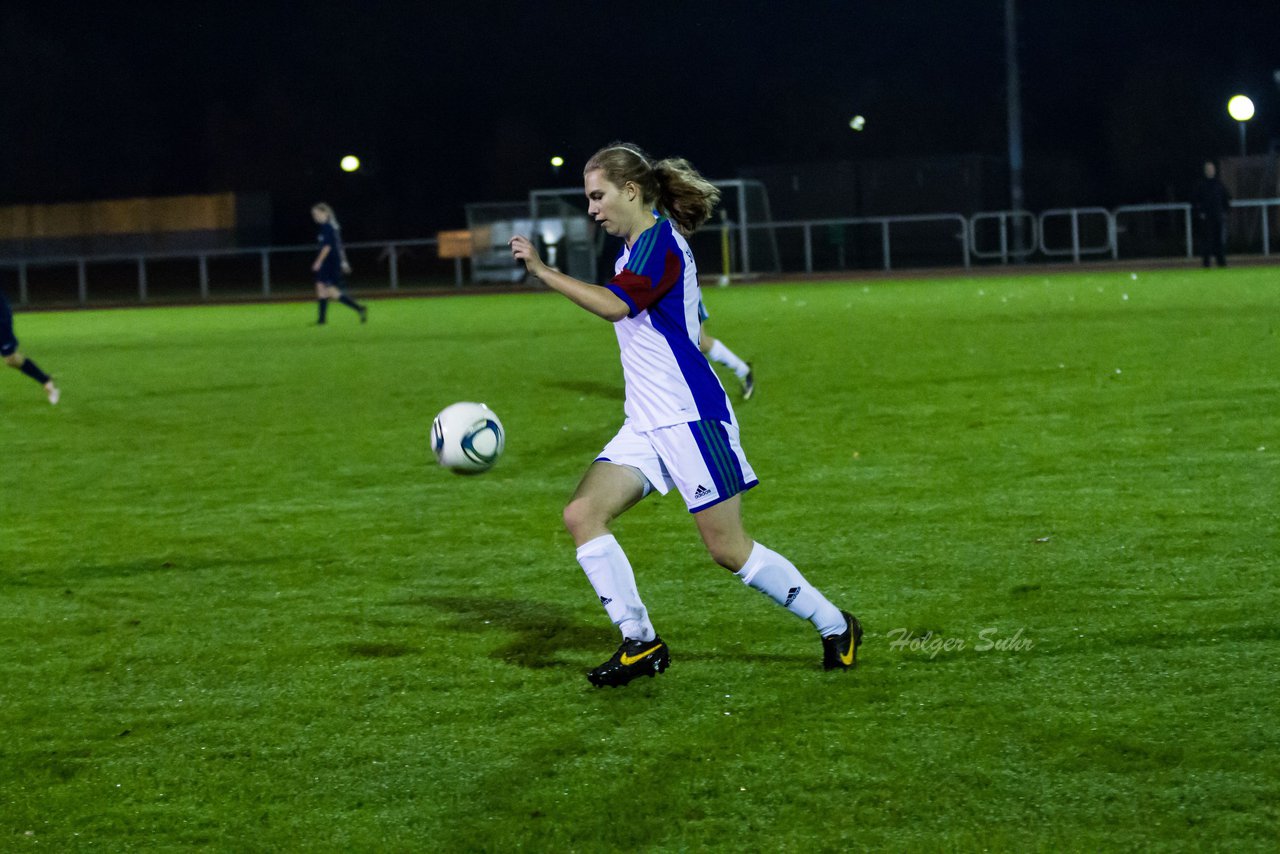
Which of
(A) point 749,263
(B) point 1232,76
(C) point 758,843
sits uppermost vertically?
(B) point 1232,76

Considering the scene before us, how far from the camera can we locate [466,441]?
5.90 m

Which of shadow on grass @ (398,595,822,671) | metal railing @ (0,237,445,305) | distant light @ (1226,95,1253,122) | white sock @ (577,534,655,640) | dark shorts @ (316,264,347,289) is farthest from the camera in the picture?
metal railing @ (0,237,445,305)

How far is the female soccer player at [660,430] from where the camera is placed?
5.00 meters

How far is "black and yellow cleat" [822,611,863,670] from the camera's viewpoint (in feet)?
17.3

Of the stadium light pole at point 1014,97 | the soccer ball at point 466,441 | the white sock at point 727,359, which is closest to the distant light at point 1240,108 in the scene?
the stadium light pole at point 1014,97

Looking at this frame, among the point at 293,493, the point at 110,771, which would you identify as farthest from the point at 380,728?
the point at 293,493

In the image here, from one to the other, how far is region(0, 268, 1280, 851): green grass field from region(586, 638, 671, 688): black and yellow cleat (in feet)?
0.16

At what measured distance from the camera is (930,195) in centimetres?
4447

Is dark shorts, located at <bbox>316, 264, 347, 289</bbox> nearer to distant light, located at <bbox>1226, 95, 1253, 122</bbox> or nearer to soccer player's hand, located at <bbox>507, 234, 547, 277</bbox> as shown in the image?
distant light, located at <bbox>1226, 95, 1253, 122</bbox>

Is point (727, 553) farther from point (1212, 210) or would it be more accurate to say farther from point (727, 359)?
point (1212, 210)

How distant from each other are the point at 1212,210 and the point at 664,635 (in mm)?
26680

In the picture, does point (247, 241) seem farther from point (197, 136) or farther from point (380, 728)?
point (380, 728)

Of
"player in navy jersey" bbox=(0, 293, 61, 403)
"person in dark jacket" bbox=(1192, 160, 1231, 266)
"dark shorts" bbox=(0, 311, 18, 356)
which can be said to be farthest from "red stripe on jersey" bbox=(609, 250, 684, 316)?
"person in dark jacket" bbox=(1192, 160, 1231, 266)

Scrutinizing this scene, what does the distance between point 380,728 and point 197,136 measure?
70.2 m
